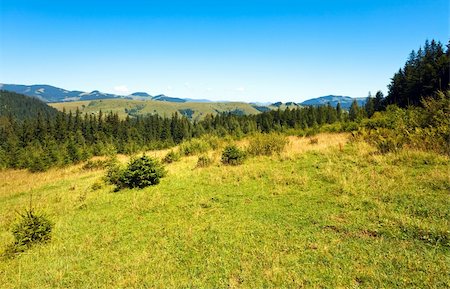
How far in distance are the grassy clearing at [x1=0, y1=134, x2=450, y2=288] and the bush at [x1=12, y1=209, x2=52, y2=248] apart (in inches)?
15.5

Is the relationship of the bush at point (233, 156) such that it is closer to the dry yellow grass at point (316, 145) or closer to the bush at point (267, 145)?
the bush at point (267, 145)

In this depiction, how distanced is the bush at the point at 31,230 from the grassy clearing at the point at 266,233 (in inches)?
15.5

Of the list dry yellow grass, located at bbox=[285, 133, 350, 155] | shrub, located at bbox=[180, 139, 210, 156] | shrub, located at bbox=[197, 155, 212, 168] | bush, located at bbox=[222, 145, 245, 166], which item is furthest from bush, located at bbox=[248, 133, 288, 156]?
shrub, located at bbox=[180, 139, 210, 156]

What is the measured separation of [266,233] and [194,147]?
18.1 metres

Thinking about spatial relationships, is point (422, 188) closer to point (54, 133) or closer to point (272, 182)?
point (272, 182)

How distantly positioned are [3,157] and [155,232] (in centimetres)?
6368

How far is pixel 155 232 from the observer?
27.3 ft

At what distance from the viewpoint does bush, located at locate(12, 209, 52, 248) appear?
827 cm

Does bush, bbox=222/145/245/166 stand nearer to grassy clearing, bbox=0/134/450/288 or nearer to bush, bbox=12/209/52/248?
grassy clearing, bbox=0/134/450/288

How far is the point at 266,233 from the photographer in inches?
297

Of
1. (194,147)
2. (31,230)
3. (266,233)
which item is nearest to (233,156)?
(266,233)

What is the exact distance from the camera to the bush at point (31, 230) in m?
8.27

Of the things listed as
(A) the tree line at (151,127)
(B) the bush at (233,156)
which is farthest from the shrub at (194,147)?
(B) the bush at (233,156)

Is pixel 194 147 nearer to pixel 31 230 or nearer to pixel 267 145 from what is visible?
pixel 267 145
